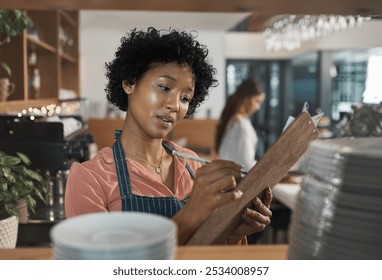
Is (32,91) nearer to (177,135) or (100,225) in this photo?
(100,225)

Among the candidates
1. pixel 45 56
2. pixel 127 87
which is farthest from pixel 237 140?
pixel 127 87

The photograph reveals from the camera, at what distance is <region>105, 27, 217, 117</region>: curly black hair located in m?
0.69

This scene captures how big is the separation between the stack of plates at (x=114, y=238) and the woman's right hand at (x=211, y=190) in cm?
12

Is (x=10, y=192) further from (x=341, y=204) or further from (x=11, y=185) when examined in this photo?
(x=341, y=204)

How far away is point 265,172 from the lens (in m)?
0.56

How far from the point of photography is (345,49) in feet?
16.3

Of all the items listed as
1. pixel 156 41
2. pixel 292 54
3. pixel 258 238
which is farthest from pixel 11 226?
pixel 292 54

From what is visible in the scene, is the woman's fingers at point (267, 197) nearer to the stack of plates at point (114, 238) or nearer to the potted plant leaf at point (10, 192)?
the stack of plates at point (114, 238)

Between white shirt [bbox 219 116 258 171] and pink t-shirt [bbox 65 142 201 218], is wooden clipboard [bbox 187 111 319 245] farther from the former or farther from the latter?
white shirt [bbox 219 116 258 171]

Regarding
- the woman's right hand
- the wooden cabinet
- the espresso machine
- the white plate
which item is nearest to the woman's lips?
the woman's right hand

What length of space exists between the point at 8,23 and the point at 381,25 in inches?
39.3

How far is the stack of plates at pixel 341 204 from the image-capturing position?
0.42 meters

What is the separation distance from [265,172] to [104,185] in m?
0.26

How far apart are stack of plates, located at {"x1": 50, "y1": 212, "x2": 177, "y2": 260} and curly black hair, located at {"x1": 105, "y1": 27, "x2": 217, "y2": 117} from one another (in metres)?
0.32
